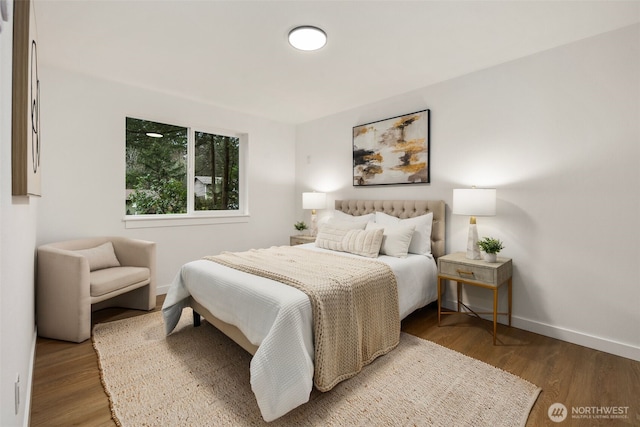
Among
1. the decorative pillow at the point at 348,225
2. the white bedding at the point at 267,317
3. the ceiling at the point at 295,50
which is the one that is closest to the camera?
the white bedding at the point at 267,317

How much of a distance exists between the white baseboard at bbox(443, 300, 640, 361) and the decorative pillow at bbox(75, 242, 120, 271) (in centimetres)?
374

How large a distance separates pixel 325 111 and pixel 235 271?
112 inches

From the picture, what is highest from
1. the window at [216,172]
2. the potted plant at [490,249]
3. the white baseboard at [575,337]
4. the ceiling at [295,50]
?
the ceiling at [295,50]

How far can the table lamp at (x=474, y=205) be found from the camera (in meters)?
2.64

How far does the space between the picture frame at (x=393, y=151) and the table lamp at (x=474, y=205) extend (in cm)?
72

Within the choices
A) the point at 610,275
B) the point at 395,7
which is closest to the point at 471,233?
the point at 610,275

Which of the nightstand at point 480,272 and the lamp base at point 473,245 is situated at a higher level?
the lamp base at point 473,245

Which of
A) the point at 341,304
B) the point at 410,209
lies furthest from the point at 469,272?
the point at 341,304

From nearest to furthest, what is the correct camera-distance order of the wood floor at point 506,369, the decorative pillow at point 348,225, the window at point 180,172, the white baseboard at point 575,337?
the wood floor at point 506,369 < the white baseboard at point 575,337 < the decorative pillow at point 348,225 < the window at point 180,172

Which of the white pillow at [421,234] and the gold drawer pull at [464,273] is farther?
the white pillow at [421,234]

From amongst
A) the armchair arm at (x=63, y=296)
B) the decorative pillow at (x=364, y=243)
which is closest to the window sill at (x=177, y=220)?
the armchair arm at (x=63, y=296)

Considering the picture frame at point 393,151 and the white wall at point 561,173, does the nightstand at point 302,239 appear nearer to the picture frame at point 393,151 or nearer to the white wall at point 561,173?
the picture frame at point 393,151

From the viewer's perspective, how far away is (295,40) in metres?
2.40

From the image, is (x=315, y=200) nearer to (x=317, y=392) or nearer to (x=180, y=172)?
(x=180, y=172)
